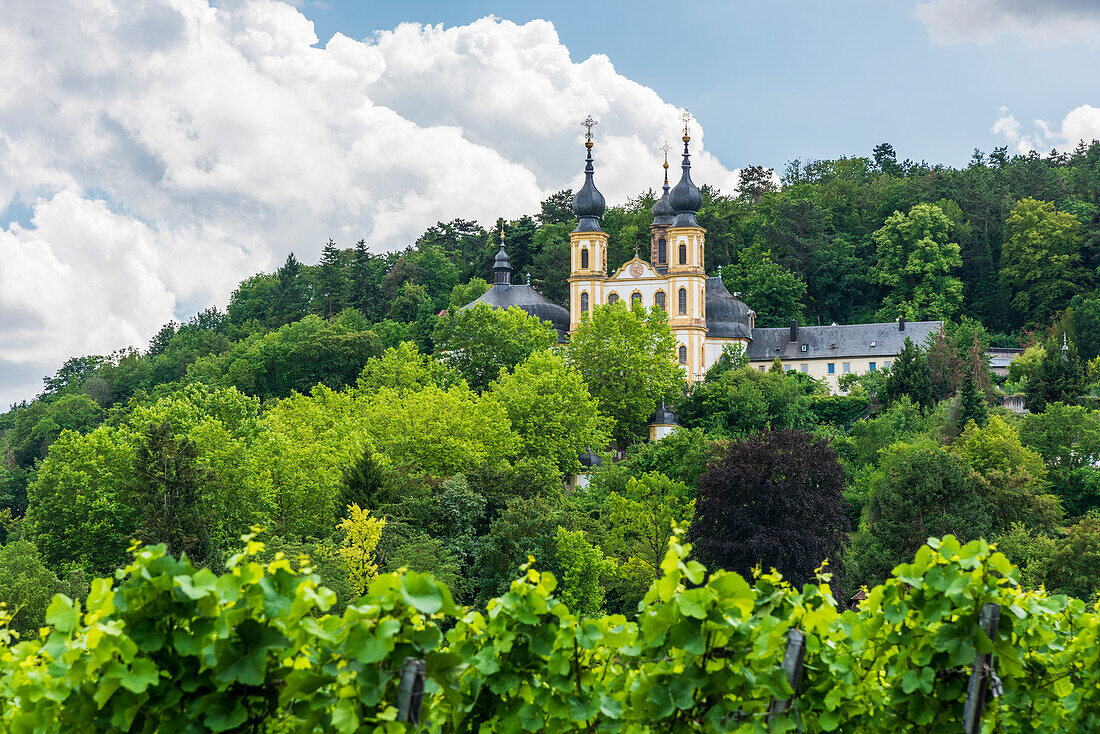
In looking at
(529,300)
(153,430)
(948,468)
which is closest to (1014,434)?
(948,468)

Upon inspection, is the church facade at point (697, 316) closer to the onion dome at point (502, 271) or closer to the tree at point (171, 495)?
the onion dome at point (502, 271)

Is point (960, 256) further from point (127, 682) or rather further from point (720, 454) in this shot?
point (127, 682)

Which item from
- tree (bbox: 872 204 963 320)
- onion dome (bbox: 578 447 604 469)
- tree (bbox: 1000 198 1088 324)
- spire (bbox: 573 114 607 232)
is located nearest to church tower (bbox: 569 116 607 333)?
spire (bbox: 573 114 607 232)

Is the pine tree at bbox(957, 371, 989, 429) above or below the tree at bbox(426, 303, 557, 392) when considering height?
below

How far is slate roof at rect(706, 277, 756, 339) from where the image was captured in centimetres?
7825

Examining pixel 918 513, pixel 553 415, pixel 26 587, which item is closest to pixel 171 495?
pixel 26 587

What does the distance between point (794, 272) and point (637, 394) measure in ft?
122

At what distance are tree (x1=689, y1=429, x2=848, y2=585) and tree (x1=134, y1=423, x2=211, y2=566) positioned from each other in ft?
47.9

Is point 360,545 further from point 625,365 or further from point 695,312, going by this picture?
point 695,312

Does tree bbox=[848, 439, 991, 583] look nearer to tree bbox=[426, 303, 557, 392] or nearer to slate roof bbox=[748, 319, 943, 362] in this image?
tree bbox=[426, 303, 557, 392]

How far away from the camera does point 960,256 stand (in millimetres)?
93312

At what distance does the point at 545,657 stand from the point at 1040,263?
296 ft

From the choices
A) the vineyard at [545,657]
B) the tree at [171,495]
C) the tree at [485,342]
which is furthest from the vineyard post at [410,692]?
the tree at [485,342]

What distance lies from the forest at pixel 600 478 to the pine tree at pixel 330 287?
0.65 metres
